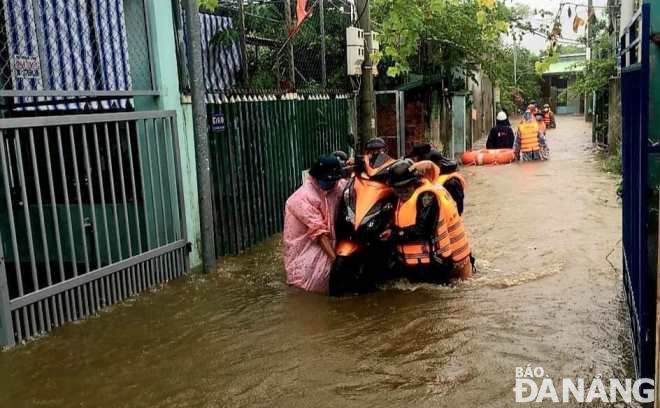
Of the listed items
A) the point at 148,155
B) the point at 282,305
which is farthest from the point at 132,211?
the point at 282,305

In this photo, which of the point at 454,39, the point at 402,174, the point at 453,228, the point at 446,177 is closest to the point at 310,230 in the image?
the point at 402,174

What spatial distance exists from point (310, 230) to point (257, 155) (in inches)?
95.1

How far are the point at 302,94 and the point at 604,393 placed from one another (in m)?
6.51

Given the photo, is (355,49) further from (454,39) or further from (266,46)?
(454,39)

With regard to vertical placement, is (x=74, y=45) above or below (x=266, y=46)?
below

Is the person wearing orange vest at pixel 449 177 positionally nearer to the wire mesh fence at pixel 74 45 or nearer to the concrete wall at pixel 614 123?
the wire mesh fence at pixel 74 45

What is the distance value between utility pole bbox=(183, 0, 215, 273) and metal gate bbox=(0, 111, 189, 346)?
260 mm

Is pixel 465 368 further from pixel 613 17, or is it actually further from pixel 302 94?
pixel 613 17

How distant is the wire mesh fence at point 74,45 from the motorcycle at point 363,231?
7.84ft

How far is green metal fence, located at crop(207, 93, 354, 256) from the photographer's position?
23.7ft

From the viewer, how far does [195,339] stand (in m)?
4.86

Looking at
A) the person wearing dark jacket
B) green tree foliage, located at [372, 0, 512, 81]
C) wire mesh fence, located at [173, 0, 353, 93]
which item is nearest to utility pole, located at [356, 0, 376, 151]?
wire mesh fence, located at [173, 0, 353, 93]

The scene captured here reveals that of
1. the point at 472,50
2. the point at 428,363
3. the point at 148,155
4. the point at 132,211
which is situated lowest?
the point at 428,363

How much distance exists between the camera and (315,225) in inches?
227
